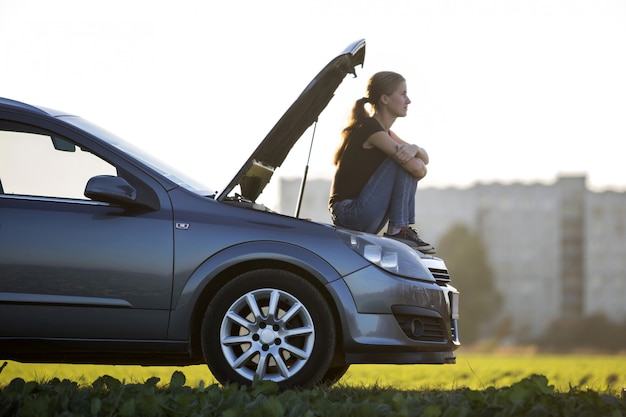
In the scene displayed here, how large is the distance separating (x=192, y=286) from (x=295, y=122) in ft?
5.40

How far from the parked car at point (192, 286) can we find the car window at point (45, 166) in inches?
4.2

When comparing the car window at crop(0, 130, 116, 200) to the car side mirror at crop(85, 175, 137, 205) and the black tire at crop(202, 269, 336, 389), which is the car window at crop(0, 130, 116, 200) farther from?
the black tire at crop(202, 269, 336, 389)

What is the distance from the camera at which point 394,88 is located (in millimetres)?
8164

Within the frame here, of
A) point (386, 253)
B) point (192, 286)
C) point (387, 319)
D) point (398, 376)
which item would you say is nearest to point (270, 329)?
point (192, 286)

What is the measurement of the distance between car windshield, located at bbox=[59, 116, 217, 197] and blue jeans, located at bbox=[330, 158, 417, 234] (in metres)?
1.21

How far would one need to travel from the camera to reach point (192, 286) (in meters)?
6.22

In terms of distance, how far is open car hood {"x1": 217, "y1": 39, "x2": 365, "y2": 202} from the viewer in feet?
23.1

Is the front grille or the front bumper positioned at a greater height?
the front grille

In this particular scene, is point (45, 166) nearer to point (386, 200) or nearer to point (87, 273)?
point (87, 273)

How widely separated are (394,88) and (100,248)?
2.92m

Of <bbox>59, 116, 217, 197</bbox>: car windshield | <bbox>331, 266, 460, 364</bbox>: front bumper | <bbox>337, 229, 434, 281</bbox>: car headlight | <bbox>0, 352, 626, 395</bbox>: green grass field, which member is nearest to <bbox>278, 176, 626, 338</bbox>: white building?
<bbox>0, 352, 626, 395</bbox>: green grass field

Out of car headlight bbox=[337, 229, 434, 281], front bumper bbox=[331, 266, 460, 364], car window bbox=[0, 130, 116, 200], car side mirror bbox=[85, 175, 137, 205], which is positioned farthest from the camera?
car window bbox=[0, 130, 116, 200]

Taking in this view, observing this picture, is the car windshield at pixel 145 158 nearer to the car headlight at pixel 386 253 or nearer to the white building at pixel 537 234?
the car headlight at pixel 386 253

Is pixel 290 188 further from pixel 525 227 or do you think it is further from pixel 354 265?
pixel 354 265
